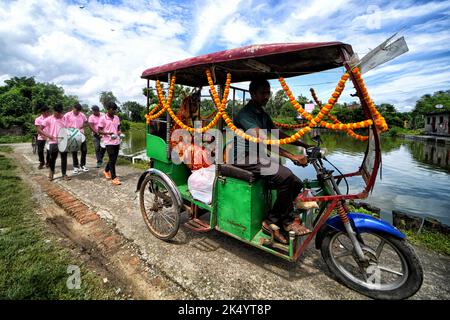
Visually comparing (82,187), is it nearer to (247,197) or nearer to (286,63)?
(247,197)

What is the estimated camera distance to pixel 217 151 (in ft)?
9.16

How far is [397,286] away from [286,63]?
2.52 metres

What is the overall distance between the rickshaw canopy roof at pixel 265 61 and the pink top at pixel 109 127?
260cm

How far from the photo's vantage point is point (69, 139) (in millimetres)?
5883

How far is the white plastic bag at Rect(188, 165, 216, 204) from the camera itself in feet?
9.72

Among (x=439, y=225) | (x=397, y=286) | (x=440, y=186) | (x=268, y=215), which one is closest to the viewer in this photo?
(x=397, y=286)

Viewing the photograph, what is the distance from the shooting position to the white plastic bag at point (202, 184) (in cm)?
296

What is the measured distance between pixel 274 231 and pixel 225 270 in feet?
2.33

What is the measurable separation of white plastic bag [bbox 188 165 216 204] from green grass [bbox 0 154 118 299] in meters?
1.34

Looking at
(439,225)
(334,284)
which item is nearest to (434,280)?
(334,284)

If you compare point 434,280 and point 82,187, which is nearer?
point 434,280


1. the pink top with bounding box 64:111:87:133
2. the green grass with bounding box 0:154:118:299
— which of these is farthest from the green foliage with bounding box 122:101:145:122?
the green grass with bounding box 0:154:118:299

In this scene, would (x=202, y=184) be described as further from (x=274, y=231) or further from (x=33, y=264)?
(x=33, y=264)

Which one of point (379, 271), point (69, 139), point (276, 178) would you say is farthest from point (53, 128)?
point (379, 271)
